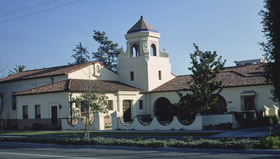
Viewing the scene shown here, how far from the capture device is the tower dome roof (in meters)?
43.6

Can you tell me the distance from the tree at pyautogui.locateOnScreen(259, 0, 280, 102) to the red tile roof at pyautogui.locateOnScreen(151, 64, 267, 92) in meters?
11.6

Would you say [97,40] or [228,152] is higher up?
[97,40]

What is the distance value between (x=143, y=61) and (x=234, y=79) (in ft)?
34.5

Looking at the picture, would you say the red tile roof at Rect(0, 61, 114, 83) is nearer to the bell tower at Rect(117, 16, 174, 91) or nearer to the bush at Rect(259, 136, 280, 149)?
the bell tower at Rect(117, 16, 174, 91)

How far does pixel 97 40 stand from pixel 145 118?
34.0 metres

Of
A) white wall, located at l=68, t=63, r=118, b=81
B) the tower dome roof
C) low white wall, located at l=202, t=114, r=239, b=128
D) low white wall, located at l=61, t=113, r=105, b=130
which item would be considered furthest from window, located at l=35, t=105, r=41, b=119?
low white wall, located at l=202, t=114, r=239, b=128

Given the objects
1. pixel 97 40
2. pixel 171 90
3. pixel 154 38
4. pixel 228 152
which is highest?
pixel 97 40

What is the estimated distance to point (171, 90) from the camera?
4112 centimetres

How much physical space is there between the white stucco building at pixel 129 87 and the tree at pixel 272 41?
11.1 metres

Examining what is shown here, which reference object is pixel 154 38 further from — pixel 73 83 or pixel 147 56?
pixel 73 83

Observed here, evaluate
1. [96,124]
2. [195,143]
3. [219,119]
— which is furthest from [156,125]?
[195,143]

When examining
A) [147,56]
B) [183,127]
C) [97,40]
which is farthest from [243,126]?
[97,40]

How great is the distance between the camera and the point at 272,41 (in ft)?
72.1

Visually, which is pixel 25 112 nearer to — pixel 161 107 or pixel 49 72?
pixel 49 72
